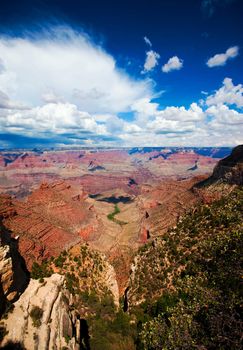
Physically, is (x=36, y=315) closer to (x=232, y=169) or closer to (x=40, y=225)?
(x=40, y=225)

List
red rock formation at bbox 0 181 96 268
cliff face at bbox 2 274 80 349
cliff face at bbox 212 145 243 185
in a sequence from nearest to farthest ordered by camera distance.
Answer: cliff face at bbox 2 274 80 349, red rock formation at bbox 0 181 96 268, cliff face at bbox 212 145 243 185

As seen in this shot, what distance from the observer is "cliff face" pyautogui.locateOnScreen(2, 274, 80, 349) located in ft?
87.9

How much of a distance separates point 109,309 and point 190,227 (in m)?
24.6

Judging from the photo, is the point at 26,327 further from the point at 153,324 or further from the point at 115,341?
the point at 115,341

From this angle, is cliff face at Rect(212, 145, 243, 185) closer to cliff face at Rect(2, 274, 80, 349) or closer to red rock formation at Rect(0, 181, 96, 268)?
red rock formation at Rect(0, 181, 96, 268)

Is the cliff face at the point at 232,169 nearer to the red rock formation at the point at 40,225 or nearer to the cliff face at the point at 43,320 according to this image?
the red rock formation at the point at 40,225

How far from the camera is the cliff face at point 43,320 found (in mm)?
26781

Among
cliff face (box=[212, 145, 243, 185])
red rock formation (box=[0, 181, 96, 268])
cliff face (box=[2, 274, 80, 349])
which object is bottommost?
red rock formation (box=[0, 181, 96, 268])

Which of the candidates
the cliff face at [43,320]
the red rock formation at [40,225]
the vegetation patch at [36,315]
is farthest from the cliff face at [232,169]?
the vegetation patch at [36,315]

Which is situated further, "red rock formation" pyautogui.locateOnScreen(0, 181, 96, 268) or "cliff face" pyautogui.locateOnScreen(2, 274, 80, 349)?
"red rock formation" pyautogui.locateOnScreen(0, 181, 96, 268)

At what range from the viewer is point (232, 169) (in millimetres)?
88062

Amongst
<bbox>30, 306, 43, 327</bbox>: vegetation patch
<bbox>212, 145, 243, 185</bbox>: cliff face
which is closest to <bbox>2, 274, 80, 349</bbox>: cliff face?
<bbox>30, 306, 43, 327</bbox>: vegetation patch

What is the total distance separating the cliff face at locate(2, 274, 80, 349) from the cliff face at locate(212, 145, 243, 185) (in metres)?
63.5

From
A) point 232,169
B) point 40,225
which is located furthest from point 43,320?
point 232,169
